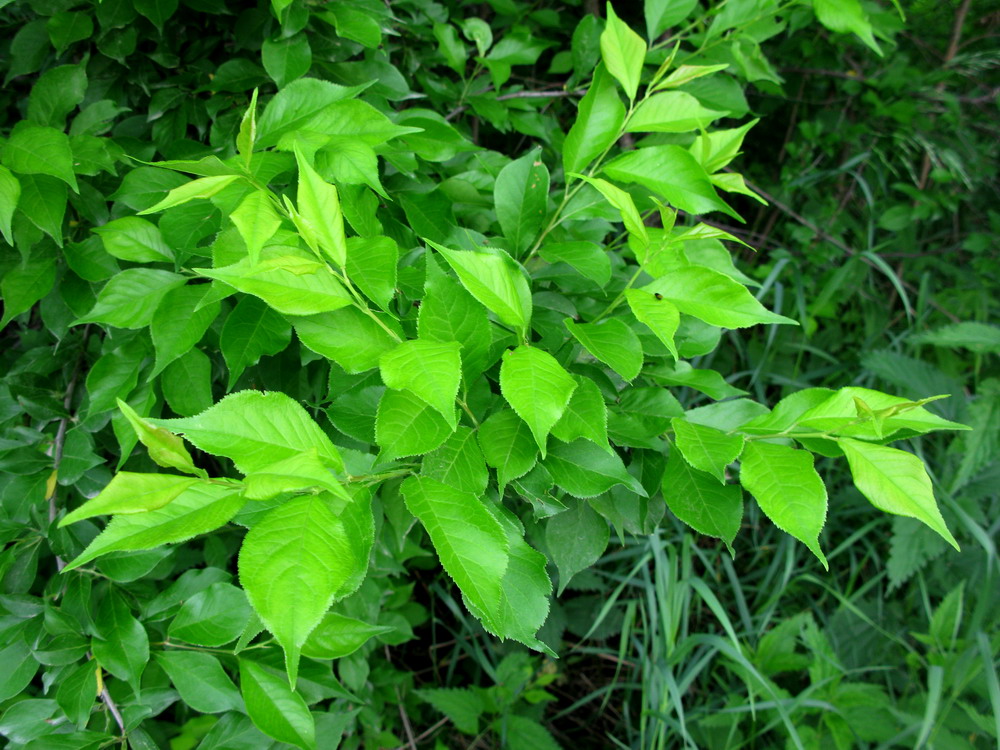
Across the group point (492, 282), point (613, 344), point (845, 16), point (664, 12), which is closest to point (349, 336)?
point (492, 282)

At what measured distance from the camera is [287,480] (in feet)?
1.54

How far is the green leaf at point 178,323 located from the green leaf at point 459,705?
1.27 metres

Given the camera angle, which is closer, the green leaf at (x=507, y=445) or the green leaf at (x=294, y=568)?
the green leaf at (x=294, y=568)

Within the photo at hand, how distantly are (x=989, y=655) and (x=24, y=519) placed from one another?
1794 mm

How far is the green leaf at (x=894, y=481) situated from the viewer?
0.55m

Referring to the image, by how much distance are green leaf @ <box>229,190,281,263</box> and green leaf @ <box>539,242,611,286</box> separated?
0.32 meters

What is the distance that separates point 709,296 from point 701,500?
198mm

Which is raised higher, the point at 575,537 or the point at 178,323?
the point at 178,323

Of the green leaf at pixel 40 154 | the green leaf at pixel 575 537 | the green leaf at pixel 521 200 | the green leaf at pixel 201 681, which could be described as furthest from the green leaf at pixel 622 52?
the green leaf at pixel 201 681

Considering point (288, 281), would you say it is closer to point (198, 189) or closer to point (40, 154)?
point (198, 189)

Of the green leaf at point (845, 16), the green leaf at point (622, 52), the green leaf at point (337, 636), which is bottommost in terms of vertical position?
the green leaf at point (337, 636)

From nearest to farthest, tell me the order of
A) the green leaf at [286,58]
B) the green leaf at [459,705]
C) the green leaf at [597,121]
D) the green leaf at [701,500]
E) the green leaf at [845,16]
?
1. the green leaf at [701,500]
2. the green leaf at [597,121]
3. the green leaf at [286,58]
4. the green leaf at [845,16]
5. the green leaf at [459,705]

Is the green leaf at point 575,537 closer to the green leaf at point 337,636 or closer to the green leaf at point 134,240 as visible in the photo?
the green leaf at point 337,636

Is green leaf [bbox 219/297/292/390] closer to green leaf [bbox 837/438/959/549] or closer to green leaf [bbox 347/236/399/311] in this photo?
green leaf [bbox 347/236/399/311]
